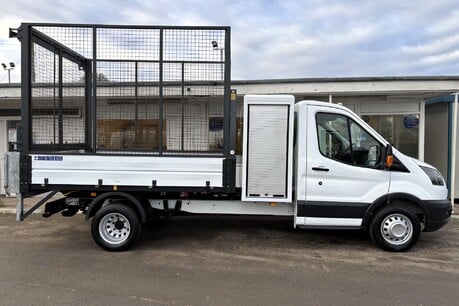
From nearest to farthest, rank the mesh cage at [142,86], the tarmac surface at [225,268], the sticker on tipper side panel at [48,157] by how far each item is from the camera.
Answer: the tarmac surface at [225,268] → the sticker on tipper side panel at [48,157] → the mesh cage at [142,86]

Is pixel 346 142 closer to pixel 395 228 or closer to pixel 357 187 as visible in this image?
pixel 357 187

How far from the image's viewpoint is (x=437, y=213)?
6.65 m

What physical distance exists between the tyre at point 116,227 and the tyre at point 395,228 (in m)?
3.74

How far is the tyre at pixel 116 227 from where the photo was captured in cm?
656

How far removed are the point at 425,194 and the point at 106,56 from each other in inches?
216

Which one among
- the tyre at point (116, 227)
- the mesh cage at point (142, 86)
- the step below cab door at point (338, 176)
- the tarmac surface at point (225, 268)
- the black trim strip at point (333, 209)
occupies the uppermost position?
the mesh cage at point (142, 86)

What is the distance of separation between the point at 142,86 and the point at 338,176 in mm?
3456

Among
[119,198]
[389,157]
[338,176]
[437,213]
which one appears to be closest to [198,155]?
[119,198]

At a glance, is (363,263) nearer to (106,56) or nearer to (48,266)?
(48,266)

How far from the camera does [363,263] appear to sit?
612 cm

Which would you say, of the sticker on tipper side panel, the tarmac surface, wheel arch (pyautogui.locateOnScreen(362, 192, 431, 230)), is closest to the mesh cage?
the sticker on tipper side panel

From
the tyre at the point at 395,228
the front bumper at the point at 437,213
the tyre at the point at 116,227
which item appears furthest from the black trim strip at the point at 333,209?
the tyre at the point at 116,227

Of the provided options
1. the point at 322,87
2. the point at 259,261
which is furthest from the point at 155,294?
the point at 322,87

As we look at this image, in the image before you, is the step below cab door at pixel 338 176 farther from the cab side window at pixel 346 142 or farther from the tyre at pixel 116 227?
the tyre at pixel 116 227
